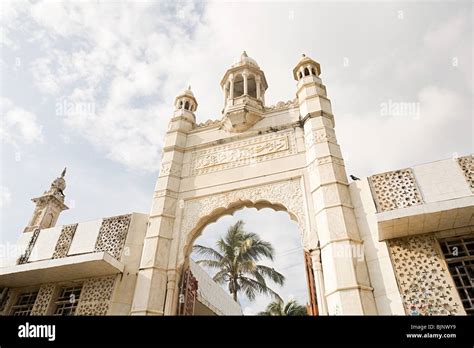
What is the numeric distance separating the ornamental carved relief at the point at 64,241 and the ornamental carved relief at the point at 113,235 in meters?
0.92

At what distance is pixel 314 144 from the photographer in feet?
28.4

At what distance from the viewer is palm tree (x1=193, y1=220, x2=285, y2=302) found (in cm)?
1834

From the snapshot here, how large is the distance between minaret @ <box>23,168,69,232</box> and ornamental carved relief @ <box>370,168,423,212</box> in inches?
452

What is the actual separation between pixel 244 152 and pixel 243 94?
241cm

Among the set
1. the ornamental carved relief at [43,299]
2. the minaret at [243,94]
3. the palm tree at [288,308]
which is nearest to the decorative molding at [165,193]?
the minaret at [243,94]

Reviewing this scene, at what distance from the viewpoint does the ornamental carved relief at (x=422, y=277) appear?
5.90m

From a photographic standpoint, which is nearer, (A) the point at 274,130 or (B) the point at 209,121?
(A) the point at 274,130

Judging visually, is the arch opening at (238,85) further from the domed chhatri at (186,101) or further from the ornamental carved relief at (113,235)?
the ornamental carved relief at (113,235)

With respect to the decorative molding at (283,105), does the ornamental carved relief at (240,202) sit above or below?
below

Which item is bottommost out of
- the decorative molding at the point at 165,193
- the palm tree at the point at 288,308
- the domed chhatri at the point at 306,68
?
the decorative molding at the point at 165,193

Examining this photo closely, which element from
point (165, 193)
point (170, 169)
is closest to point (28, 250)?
point (165, 193)
